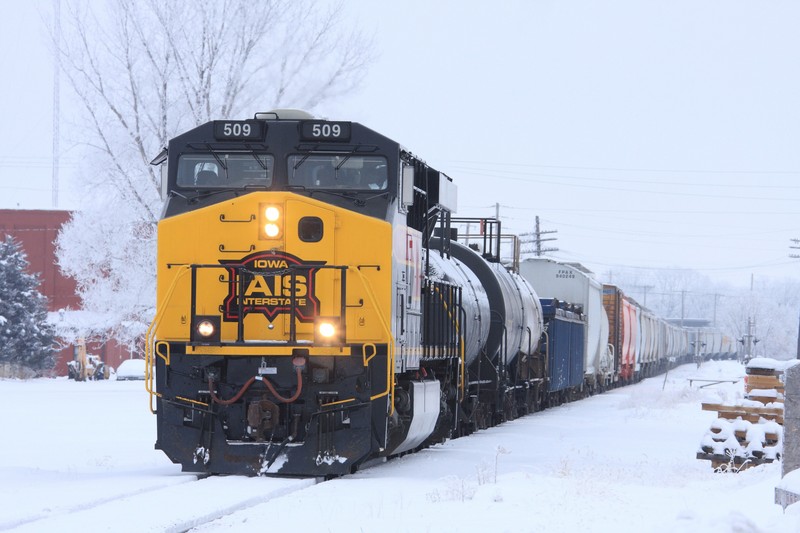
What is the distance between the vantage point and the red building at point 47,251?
6562cm

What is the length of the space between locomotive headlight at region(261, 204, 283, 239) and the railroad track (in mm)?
2565

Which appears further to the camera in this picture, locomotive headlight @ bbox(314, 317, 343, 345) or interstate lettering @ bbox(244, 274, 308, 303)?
interstate lettering @ bbox(244, 274, 308, 303)

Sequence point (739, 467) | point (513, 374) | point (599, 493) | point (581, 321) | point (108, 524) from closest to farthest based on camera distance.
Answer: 1. point (108, 524)
2. point (599, 493)
3. point (739, 467)
4. point (513, 374)
5. point (581, 321)

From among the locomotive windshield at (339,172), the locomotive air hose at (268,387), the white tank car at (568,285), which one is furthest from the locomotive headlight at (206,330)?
the white tank car at (568,285)

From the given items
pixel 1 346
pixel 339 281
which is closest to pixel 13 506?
pixel 339 281

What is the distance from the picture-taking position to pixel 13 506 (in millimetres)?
9328

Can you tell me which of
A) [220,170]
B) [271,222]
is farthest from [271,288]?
[220,170]

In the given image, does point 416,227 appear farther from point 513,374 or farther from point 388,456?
point 513,374

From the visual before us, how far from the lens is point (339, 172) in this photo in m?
12.6

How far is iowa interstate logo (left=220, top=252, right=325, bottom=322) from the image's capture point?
Answer: 1211 cm

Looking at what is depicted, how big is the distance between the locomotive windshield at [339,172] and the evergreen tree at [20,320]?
3985cm

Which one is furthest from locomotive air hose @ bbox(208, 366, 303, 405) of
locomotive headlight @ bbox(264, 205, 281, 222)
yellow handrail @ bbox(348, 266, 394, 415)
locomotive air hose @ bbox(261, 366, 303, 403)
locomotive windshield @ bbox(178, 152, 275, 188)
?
locomotive windshield @ bbox(178, 152, 275, 188)

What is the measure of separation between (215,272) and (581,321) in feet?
72.7

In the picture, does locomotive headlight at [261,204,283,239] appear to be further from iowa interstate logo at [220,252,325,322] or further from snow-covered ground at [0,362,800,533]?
snow-covered ground at [0,362,800,533]
